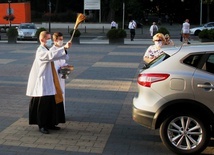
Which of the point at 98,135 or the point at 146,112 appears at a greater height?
the point at 146,112

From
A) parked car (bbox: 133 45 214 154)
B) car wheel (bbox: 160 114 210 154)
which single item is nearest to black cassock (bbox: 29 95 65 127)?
parked car (bbox: 133 45 214 154)

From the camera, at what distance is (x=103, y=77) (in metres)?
12.4

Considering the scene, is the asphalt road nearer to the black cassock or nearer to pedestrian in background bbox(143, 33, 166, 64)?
the black cassock

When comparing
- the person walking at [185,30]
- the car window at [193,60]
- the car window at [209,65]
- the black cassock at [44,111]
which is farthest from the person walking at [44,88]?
the person walking at [185,30]

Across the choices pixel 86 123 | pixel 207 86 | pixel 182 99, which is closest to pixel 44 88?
pixel 86 123

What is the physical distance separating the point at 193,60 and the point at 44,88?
2436 mm

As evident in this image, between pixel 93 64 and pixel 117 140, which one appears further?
pixel 93 64

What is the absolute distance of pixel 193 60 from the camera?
5.53 meters

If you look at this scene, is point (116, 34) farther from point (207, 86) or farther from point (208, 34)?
point (207, 86)

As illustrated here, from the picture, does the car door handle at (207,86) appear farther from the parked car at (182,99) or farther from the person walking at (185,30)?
the person walking at (185,30)

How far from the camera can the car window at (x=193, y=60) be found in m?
5.50

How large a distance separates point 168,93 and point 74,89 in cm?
537

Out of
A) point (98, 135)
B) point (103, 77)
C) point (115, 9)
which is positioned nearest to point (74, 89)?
point (103, 77)

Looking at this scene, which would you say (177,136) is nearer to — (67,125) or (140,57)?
(67,125)
